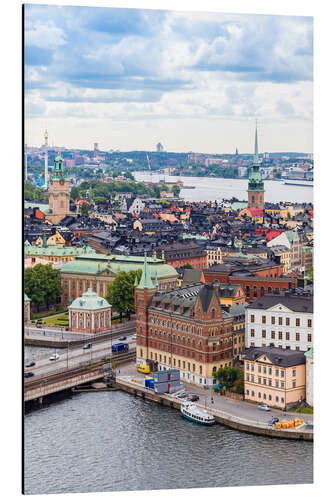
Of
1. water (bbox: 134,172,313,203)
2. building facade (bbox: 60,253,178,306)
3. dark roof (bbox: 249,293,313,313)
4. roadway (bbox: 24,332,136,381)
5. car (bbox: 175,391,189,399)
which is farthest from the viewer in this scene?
water (bbox: 134,172,313,203)

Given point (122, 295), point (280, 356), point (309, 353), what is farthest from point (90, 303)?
point (309, 353)

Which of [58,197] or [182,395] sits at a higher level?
[58,197]

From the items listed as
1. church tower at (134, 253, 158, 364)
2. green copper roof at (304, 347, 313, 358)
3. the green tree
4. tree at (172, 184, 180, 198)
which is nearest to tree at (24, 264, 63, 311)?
church tower at (134, 253, 158, 364)

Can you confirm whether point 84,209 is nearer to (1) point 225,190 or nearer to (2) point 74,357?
(1) point 225,190

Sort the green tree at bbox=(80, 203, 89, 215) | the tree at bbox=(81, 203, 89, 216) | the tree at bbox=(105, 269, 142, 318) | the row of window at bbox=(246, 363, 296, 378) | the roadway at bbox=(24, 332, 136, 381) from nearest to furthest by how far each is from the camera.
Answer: the row of window at bbox=(246, 363, 296, 378)
the roadway at bbox=(24, 332, 136, 381)
the tree at bbox=(105, 269, 142, 318)
the tree at bbox=(81, 203, 89, 216)
the green tree at bbox=(80, 203, 89, 215)

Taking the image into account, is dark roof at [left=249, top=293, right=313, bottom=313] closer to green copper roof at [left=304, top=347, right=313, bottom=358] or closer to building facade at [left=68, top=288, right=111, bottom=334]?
green copper roof at [left=304, top=347, right=313, bottom=358]

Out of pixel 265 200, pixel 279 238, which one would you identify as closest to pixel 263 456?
pixel 279 238
